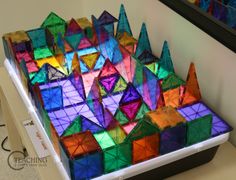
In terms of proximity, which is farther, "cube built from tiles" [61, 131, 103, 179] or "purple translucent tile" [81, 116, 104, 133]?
"purple translucent tile" [81, 116, 104, 133]

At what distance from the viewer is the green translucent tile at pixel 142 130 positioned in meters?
0.83

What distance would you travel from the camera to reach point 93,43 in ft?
4.02

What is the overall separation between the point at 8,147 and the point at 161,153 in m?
1.09

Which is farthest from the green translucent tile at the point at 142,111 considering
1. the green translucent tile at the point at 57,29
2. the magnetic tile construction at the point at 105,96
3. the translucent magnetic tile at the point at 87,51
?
the green translucent tile at the point at 57,29

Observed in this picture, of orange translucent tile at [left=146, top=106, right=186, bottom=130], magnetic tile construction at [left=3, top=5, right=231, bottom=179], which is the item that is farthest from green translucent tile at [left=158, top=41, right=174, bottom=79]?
orange translucent tile at [left=146, top=106, right=186, bottom=130]

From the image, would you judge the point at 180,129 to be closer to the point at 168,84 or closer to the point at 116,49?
the point at 168,84

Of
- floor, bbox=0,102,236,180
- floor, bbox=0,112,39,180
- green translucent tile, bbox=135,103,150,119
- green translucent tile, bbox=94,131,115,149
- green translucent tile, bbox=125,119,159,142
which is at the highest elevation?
green translucent tile, bbox=125,119,159,142

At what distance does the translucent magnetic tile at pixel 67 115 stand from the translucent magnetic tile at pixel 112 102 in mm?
46

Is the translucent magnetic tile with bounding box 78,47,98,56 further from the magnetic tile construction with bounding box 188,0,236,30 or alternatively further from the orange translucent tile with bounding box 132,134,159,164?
the orange translucent tile with bounding box 132,134,159,164

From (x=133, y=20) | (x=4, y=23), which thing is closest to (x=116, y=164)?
(x=133, y=20)

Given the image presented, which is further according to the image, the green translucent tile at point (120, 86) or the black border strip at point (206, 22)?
the green translucent tile at point (120, 86)

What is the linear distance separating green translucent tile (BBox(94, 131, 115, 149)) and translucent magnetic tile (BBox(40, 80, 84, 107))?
5.7 inches

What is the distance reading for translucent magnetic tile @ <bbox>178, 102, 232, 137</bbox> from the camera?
3.06ft
